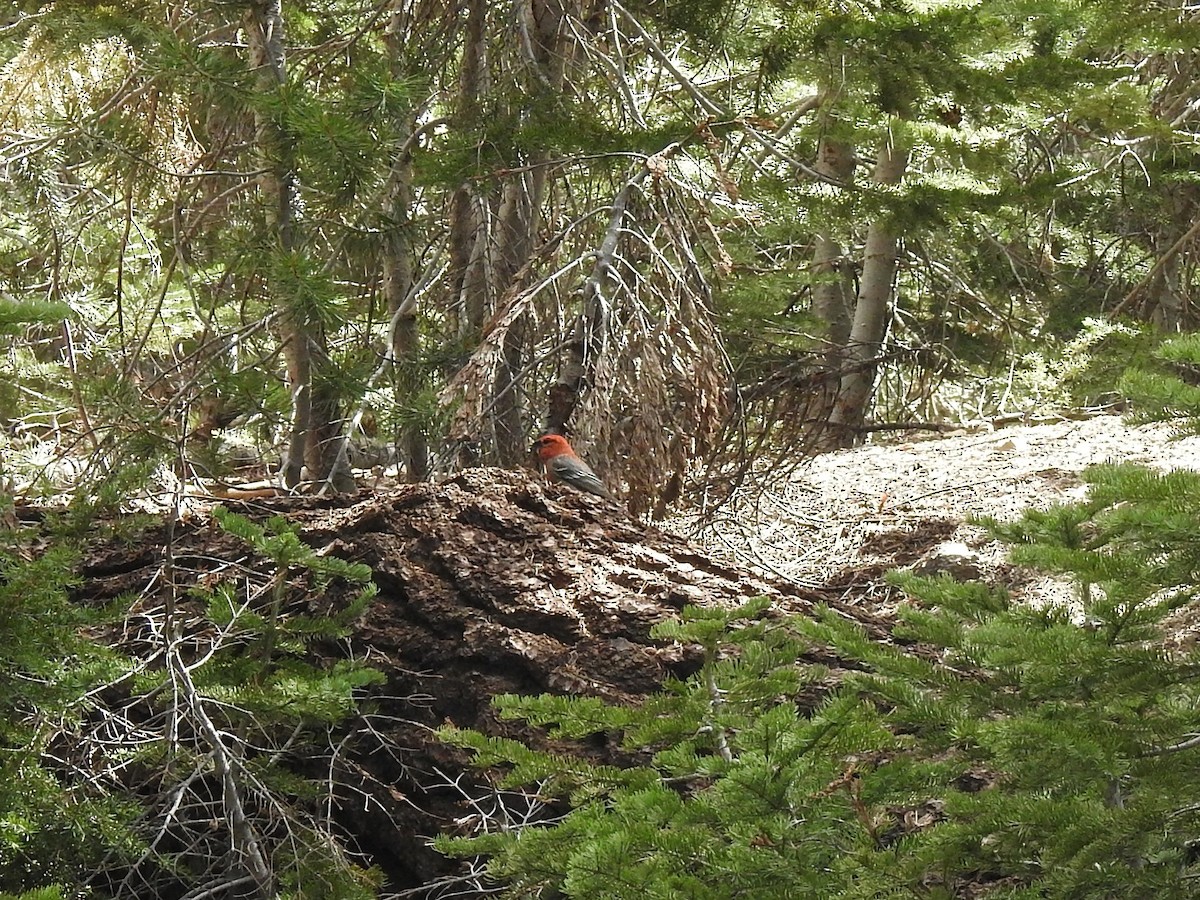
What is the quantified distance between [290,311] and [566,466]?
1.38m

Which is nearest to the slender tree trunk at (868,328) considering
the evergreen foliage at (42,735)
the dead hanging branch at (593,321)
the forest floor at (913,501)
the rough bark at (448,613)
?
the forest floor at (913,501)

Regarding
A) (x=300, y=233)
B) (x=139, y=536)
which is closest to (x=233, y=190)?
(x=300, y=233)

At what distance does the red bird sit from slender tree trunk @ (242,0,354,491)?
96cm

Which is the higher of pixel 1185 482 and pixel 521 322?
pixel 521 322

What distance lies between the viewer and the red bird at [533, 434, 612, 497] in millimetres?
4812

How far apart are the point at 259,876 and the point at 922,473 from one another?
386 cm

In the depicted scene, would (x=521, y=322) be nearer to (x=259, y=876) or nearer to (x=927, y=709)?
(x=259, y=876)

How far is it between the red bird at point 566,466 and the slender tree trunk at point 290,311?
3.16 feet

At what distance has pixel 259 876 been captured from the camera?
2975 mm

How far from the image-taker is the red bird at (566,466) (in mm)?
4812

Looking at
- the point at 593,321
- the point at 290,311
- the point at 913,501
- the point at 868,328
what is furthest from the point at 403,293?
the point at 868,328

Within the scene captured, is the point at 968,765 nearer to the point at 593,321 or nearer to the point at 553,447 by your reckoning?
the point at 553,447

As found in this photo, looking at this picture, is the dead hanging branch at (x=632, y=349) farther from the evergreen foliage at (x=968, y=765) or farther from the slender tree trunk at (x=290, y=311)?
the evergreen foliage at (x=968, y=765)

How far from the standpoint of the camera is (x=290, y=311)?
522 cm
